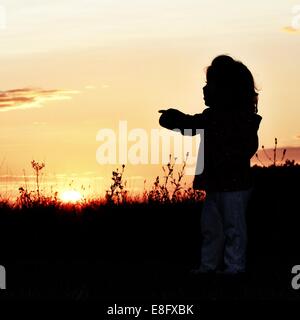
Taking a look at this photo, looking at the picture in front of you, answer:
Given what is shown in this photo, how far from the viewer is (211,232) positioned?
32.9ft

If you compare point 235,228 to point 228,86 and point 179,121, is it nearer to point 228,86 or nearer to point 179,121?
point 179,121

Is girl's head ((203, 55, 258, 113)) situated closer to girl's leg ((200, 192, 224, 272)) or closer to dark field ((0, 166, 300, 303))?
girl's leg ((200, 192, 224, 272))

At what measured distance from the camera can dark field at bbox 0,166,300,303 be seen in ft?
34.0

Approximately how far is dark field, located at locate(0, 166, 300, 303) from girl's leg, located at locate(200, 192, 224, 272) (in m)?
0.31

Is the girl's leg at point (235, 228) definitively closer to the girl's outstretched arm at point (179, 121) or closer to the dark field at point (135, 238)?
the dark field at point (135, 238)

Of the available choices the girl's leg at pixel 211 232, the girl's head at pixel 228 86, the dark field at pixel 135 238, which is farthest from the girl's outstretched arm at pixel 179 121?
the dark field at pixel 135 238

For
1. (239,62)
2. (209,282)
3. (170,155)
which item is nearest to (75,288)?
(209,282)

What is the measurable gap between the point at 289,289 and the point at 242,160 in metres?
1.48

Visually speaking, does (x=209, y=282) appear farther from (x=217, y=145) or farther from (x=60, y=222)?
(x=60, y=222)

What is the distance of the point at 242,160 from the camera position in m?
9.88

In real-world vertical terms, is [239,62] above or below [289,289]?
above

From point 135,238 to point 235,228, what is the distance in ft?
8.47

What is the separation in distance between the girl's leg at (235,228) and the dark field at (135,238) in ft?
0.65
